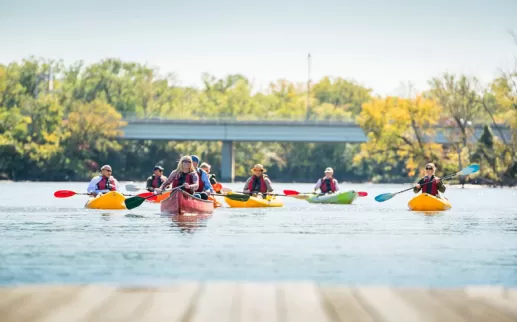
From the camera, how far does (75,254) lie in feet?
53.4

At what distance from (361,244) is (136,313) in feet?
33.2

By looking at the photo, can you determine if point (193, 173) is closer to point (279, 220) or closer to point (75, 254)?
point (279, 220)

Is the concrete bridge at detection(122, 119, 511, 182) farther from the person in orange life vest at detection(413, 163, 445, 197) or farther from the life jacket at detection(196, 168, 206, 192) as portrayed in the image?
the life jacket at detection(196, 168, 206, 192)

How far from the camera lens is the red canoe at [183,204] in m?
25.9

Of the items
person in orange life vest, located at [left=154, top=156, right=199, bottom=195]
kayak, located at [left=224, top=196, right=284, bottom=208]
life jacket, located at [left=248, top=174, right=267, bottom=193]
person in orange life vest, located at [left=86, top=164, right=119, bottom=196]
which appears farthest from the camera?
life jacket, located at [left=248, top=174, right=267, bottom=193]

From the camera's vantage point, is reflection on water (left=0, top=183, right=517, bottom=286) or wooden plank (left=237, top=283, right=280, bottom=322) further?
reflection on water (left=0, top=183, right=517, bottom=286)

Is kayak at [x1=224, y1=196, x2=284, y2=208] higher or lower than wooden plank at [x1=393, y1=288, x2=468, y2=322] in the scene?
lower

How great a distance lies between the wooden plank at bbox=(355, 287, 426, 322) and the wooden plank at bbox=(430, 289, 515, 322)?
0.40 meters

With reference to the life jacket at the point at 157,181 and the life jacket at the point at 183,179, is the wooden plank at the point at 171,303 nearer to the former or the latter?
the life jacket at the point at 183,179

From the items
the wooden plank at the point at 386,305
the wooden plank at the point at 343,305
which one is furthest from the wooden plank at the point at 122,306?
the wooden plank at the point at 386,305

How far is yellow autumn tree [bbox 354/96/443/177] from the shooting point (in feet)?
276

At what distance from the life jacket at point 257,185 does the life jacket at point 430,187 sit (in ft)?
17.6

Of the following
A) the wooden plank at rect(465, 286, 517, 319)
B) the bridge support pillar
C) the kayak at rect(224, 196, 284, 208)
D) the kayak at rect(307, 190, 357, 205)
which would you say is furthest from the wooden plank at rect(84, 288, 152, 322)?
the bridge support pillar

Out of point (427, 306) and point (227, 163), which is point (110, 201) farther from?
point (227, 163)
